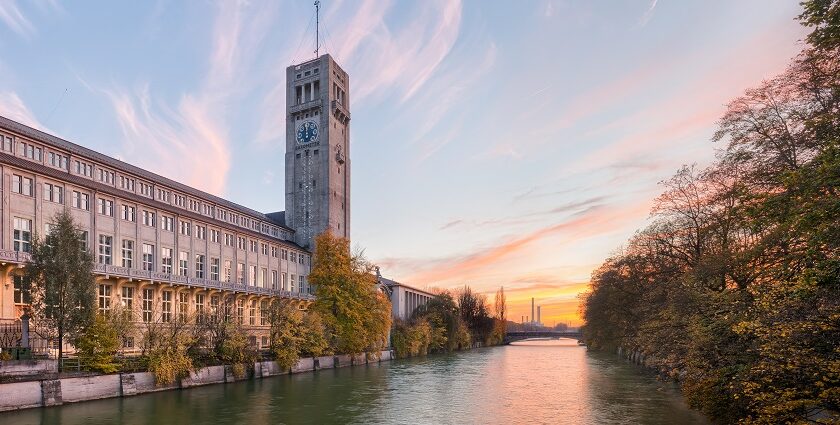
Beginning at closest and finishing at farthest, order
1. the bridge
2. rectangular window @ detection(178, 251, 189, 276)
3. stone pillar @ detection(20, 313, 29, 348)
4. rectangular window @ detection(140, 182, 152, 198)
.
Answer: stone pillar @ detection(20, 313, 29, 348) → rectangular window @ detection(178, 251, 189, 276) → rectangular window @ detection(140, 182, 152, 198) → the bridge

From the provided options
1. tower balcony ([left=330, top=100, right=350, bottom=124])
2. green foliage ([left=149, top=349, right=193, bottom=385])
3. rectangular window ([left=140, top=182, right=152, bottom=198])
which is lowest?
green foliage ([left=149, top=349, right=193, bottom=385])

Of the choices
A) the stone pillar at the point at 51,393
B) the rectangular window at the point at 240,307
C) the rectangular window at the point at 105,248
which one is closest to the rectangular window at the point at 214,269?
the rectangular window at the point at 240,307

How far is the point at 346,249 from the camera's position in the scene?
75.9m

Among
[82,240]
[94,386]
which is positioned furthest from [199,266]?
[94,386]

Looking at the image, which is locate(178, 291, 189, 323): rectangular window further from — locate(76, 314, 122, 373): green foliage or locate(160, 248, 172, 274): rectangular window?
locate(76, 314, 122, 373): green foliage

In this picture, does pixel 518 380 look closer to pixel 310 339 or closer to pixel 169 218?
pixel 310 339

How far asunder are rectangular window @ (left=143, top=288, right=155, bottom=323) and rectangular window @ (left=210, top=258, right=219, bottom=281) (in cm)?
1319

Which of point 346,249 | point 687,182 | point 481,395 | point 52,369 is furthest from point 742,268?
point 346,249

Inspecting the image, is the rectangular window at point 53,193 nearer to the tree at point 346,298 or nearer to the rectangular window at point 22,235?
the rectangular window at point 22,235

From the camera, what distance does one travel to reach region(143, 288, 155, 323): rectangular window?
61.2m

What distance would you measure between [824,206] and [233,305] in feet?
243

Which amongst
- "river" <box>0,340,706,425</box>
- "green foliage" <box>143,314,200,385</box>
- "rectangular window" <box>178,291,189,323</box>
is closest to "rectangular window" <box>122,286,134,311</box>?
"rectangular window" <box>178,291,189,323</box>

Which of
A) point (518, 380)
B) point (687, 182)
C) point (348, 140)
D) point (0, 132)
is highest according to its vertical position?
point (348, 140)

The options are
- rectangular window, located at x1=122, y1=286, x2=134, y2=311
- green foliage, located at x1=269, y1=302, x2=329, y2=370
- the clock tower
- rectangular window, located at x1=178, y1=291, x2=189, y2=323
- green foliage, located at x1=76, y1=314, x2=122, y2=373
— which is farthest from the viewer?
the clock tower
